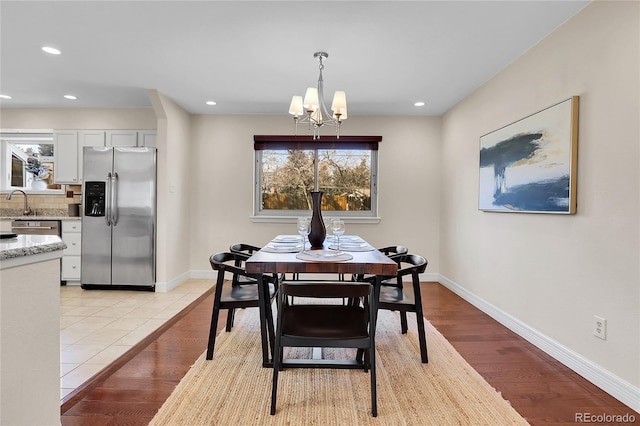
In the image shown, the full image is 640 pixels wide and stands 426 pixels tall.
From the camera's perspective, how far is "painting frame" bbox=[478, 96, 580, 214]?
7.62 feet

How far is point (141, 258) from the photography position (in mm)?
4199

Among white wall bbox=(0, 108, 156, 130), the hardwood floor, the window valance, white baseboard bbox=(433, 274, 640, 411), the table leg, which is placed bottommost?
the hardwood floor

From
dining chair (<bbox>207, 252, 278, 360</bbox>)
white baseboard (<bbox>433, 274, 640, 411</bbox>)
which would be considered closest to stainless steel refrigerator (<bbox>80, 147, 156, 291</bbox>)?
dining chair (<bbox>207, 252, 278, 360</bbox>)

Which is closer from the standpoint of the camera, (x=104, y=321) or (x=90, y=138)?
(x=104, y=321)

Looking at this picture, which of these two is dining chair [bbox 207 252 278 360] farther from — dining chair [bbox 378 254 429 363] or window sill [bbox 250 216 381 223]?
window sill [bbox 250 216 381 223]

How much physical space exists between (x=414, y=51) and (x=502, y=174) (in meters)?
1.36

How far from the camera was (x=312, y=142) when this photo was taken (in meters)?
4.93

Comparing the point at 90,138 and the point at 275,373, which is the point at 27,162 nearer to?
the point at 90,138

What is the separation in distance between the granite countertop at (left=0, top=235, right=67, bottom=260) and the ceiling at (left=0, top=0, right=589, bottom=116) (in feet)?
5.48

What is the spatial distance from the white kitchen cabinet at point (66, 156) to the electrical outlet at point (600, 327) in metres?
5.74

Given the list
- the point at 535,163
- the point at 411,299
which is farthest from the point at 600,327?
the point at 535,163

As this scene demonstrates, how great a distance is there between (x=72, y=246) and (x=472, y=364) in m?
4.72

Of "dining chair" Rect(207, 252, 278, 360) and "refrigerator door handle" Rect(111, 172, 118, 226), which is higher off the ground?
"refrigerator door handle" Rect(111, 172, 118, 226)

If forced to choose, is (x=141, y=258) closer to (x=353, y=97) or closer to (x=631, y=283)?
(x=353, y=97)
